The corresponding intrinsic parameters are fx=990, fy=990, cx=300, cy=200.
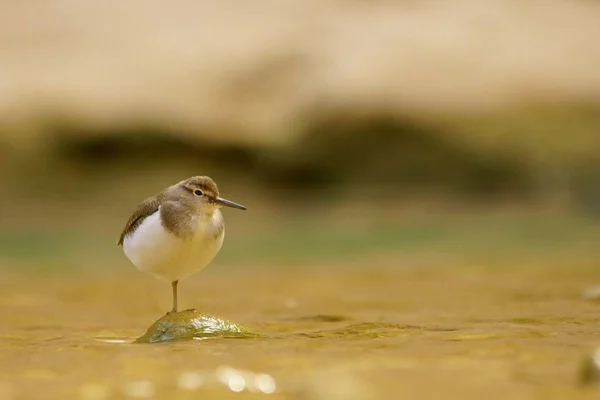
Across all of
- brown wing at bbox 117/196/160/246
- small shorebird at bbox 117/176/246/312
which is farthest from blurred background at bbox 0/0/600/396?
small shorebird at bbox 117/176/246/312

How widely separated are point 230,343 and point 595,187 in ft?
43.6

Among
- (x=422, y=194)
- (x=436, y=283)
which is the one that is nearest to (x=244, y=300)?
(x=436, y=283)

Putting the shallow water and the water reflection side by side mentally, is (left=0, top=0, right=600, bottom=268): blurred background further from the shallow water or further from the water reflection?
the water reflection

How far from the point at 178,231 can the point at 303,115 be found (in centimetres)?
1288

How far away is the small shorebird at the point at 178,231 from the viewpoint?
18.6 ft

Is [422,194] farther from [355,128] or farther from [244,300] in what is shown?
[244,300]

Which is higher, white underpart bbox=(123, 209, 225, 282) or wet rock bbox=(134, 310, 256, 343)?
white underpart bbox=(123, 209, 225, 282)

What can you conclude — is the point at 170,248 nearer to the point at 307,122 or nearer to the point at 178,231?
the point at 178,231

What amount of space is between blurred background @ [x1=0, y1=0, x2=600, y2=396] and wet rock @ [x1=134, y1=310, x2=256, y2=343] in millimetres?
9967

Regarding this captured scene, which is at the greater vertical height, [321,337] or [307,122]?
[307,122]

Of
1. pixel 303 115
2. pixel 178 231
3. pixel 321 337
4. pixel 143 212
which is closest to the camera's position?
pixel 321 337

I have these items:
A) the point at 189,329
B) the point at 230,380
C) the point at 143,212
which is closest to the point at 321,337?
the point at 189,329

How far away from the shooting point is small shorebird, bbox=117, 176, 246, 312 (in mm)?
5656

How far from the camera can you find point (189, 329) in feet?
18.6
